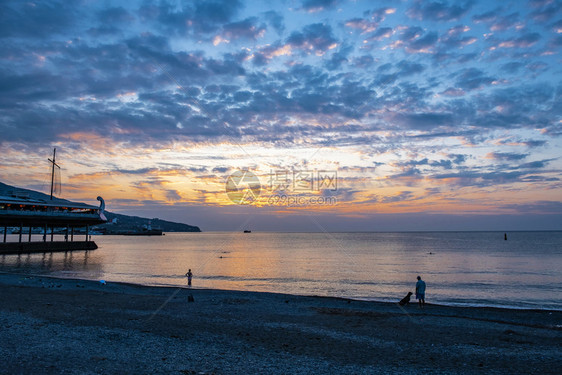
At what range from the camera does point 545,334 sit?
16984 mm

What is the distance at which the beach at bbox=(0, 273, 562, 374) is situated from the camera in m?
11.2

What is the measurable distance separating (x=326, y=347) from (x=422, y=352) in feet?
10.5

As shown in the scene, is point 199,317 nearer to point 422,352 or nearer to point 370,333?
point 370,333

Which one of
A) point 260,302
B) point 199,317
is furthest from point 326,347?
point 260,302

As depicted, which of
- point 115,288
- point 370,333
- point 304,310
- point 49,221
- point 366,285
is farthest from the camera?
point 49,221

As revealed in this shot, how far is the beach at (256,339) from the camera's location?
11.2 meters

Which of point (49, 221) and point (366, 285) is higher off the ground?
point (49, 221)

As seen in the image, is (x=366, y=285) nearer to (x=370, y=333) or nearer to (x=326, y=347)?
(x=370, y=333)

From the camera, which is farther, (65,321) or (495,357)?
(65,321)

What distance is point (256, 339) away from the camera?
14664mm

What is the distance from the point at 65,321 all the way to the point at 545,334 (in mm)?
20371

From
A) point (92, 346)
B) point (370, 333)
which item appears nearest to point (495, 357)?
point (370, 333)

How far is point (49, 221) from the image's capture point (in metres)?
79.6

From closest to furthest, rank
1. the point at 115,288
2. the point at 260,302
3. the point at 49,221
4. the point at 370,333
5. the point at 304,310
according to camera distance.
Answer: the point at 370,333
the point at 304,310
the point at 260,302
the point at 115,288
the point at 49,221
